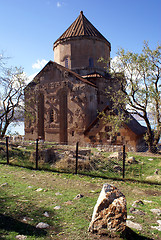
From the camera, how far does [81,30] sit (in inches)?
837

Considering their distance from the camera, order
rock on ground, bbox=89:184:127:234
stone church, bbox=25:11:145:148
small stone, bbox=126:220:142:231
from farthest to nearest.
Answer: stone church, bbox=25:11:145:148 → small stone, bbox=126:220:142:231 → rock on ground, bbox=89:184:127:234

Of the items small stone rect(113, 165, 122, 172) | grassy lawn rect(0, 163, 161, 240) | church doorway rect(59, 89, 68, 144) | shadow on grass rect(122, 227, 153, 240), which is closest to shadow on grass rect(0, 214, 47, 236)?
grassy lawn rect(0, 163, 161, 240)

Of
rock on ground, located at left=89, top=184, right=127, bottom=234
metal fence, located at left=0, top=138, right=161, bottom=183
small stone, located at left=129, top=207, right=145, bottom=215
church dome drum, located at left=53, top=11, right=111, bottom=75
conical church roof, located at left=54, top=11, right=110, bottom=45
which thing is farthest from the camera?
conical church roof, located at left=54, top=11, right=110, bottom=45

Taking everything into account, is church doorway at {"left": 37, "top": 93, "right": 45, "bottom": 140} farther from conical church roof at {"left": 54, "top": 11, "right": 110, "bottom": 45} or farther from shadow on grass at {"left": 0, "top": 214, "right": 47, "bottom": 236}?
shadow on grass at {"left": 0, "top": 214, "right": 47, "bottom": 236}

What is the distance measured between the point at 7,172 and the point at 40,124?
11371 mm

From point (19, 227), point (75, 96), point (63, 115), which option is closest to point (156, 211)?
point (19, 227)

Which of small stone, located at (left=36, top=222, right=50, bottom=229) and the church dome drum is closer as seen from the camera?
small stone, located at (left=36, top=222, right=50, bottom=229)

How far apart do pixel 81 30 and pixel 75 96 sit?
9157mm

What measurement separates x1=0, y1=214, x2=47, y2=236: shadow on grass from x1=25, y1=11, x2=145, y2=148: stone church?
11.8 metres

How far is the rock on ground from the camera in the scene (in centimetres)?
334

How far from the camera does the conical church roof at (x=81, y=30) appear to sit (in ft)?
68.4

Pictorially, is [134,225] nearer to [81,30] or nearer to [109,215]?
[109,215]

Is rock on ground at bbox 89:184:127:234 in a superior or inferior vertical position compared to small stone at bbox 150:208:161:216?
superior

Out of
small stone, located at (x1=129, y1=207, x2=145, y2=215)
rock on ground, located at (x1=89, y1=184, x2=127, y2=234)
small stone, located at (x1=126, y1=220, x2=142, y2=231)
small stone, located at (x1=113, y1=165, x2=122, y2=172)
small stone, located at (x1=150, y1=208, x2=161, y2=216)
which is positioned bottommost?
small stone, located at (x1=150, y1=208, x2=161, y2=216)
